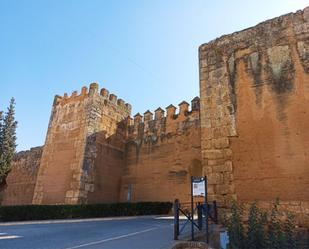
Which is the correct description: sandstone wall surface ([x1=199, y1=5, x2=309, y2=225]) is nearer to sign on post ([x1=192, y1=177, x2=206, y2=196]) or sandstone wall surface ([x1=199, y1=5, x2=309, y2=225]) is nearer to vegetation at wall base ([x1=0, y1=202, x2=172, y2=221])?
sign on post ([x1=192, y1=177, x2=206, y2=196])

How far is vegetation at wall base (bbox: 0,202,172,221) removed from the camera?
1029cm

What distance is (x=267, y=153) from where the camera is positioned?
17.7ft

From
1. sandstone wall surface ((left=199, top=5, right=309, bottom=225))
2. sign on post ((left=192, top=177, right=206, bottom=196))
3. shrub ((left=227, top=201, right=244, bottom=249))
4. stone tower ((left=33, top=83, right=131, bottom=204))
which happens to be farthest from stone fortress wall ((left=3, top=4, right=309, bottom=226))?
stone tower ((left=33, top=83, right=131, bottom=204))

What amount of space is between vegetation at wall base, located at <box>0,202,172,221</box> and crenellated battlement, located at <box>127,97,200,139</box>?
13.7 ft

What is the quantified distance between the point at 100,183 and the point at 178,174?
4124 millimetres

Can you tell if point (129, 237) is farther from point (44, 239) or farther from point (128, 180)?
point (128, 180)

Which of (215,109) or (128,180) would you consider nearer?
(215,109)

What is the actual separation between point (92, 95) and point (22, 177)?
28.6ft

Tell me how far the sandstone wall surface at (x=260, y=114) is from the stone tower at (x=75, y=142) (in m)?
8.63

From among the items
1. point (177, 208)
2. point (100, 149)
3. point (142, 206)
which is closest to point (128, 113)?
point (100, 149)

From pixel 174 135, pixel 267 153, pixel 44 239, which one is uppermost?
pixel 174 135

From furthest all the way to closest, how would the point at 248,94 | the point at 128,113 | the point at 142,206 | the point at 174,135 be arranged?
the point at 128,113, the point at 174,135, the point at 142,206, the point at 248,94

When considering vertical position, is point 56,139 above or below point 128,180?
above

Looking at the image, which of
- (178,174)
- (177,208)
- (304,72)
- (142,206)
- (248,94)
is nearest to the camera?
(177,208)
